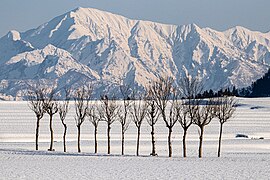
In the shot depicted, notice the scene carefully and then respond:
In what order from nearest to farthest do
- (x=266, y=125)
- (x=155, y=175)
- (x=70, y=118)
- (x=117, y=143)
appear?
(x=155, y=175) → (x=117, y=143) → (x=266, y=125) → (x=70, y=118)

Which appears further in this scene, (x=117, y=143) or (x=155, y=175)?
(x=117, y=143)

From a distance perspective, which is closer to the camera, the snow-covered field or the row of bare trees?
the snow-covered field

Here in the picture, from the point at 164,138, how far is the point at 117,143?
38.2 feet

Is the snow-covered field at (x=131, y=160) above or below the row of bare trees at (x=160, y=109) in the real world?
below

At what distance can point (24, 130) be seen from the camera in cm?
8838

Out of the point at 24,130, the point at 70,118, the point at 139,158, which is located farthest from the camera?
the point at 70,118

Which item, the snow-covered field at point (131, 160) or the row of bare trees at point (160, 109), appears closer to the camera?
the snow-covered field at point (131, 160)

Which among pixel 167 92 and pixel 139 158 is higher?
pixel 167 92

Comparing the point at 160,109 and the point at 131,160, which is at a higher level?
the point at 160,109

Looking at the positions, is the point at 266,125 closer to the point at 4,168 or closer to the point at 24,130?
the point at 24,130

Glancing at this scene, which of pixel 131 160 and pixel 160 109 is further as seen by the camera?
pixel 160 109

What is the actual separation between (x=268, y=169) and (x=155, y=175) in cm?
838

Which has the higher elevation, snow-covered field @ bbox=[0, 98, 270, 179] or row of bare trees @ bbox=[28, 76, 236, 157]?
row of bare trees @ bbox=[28, 76, 236, 157]

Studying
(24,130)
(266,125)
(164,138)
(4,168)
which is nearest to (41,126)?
(24,130)
